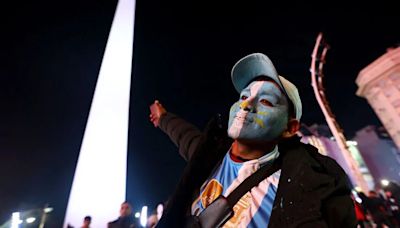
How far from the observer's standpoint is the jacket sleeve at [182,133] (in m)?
2.49

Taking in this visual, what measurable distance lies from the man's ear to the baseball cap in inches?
2.0

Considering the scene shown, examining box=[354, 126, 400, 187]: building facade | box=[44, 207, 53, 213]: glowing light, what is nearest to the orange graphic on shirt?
box=[44, 207, 53, 213]: glowing light

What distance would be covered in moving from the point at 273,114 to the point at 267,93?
0.61 ft

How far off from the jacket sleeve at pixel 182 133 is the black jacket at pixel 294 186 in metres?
→ 0.38

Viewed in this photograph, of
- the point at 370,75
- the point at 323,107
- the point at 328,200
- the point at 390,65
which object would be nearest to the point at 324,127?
the point at 370,75

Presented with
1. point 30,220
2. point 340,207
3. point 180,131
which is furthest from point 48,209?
point 340,207

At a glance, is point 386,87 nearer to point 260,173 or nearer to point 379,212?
point 379,212

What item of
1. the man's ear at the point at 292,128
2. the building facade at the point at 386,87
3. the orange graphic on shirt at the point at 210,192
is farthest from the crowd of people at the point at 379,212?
the building facade at the point at 386,87

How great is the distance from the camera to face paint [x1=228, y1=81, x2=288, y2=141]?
1.81 meters

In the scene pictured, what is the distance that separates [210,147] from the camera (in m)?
2.04

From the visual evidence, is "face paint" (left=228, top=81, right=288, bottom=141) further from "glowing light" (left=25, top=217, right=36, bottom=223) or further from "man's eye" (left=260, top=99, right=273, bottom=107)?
"glowing light" (left=25, top=217, right=36, bottom=223)

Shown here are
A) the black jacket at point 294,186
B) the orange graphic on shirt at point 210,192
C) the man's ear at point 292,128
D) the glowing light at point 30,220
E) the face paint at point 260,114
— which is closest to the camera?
the black jacket at point 294,186

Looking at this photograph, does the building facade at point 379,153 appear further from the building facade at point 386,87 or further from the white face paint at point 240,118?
the white face paint at point 240,118

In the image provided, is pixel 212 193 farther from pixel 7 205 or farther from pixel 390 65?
pixel 390 65
